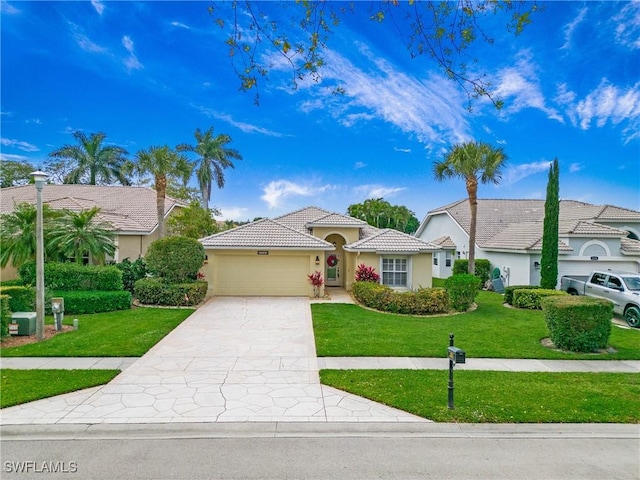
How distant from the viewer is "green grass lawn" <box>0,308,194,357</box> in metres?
8.76

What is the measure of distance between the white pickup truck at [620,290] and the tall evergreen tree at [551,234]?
1830 millimetres

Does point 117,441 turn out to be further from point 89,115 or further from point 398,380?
point 89,115

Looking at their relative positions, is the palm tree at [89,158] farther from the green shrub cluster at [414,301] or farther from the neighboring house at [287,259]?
the green shrub cluster at [414,301]

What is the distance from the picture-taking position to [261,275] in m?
18.2

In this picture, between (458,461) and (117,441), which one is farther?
(117,441)

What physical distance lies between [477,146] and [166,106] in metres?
17.5

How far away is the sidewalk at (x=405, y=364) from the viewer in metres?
7.96

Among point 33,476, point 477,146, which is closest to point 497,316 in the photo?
point 477,146

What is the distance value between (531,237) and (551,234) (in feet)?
10.9

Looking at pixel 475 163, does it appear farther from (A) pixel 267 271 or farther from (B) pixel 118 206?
(B) pixel 118 206

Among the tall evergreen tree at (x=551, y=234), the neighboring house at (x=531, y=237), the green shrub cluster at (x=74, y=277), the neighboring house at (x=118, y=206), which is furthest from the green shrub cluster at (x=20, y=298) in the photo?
the tall evergreen tree at (x=551, y=234)

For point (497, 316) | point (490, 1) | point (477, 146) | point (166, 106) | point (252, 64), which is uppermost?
point (166, 106)

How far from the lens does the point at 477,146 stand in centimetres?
1995

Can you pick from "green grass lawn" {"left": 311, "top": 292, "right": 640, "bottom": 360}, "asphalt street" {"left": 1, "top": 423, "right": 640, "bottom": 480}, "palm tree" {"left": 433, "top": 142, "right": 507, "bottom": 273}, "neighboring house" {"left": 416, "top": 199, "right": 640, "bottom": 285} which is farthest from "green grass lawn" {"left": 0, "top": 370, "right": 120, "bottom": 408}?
Answer: "palm tree" {"left": 433, "top": 142, "right": 507, "bottom": 273}
